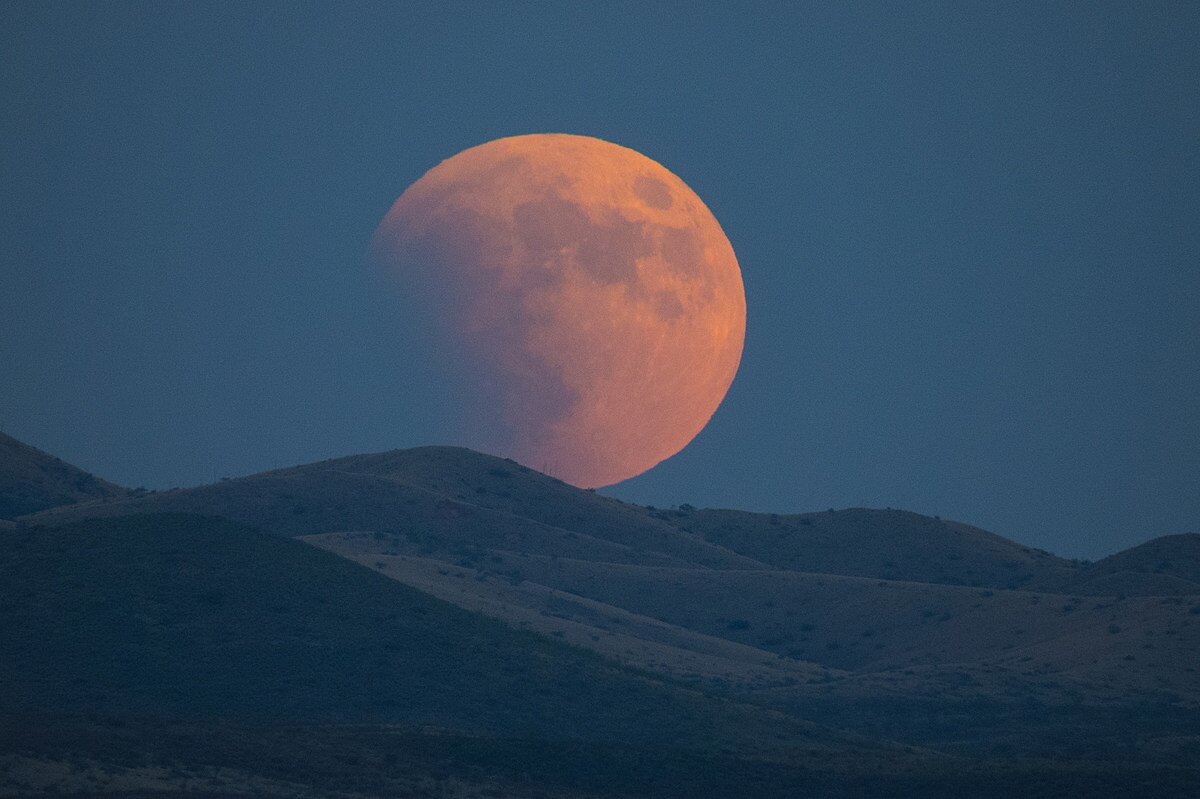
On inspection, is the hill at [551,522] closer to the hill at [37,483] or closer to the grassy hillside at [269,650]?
the hill at [37,483]

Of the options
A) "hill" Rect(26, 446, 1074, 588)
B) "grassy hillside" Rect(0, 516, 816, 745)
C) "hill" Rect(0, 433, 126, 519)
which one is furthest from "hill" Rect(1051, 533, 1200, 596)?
"hill" Rect(0, 433, 126, 519)

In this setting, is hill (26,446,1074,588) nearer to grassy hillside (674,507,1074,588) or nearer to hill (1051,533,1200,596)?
grassy hillside (674,507,1074,588)

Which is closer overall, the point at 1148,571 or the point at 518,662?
the point at 518,662

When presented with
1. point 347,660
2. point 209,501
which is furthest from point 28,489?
point 347,660

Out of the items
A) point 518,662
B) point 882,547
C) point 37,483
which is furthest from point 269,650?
point 882,547

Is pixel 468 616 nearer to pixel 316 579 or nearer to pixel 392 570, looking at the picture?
pixel 316 579

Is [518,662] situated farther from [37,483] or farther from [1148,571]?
[37,483]
